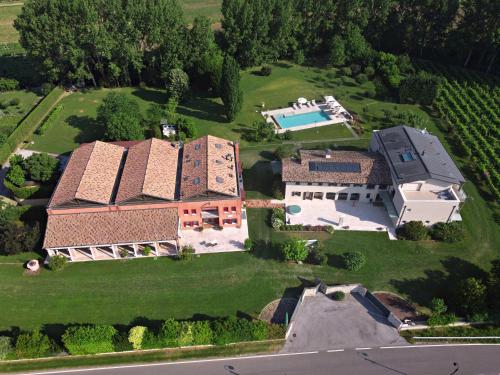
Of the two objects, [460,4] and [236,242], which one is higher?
[460,4]

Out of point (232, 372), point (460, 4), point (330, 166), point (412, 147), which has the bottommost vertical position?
point (232, 372)

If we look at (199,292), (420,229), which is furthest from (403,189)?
(199,292)

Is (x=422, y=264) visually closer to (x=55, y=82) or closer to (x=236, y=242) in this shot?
(x=236, y=242)

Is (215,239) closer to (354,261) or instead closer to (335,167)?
(354,261)

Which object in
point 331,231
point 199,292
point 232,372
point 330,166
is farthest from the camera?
point 330,166

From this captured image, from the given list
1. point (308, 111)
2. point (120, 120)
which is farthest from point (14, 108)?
point (308, 111)

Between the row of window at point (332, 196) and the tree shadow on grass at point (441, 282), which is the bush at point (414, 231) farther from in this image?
the row of window at point (332, 196)
